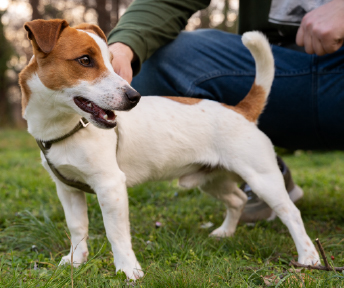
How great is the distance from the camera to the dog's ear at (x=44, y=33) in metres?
1.66

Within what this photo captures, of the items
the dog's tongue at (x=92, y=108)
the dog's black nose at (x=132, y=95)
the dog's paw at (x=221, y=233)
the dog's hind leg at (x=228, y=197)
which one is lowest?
the dog's paw at (x=221, y=233)

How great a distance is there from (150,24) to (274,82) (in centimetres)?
100

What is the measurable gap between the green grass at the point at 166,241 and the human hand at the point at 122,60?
101 cm

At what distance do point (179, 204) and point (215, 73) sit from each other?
1.16 meters

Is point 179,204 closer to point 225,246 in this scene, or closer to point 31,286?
point 225,246

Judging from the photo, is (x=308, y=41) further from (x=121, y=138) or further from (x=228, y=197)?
(x=121, y=138)

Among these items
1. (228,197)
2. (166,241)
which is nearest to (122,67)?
(166,241)

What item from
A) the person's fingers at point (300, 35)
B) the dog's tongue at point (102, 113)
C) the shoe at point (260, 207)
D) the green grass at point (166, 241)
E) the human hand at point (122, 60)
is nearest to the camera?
the green grass at point (166, 241)

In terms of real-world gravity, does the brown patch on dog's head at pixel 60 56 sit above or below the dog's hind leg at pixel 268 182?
above

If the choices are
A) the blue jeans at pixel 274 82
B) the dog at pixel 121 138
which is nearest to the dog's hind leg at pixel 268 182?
the dog at pixel 121 138

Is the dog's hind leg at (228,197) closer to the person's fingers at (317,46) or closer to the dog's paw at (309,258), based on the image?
the dog's paw at (309,258)

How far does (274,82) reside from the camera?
2.62 meters

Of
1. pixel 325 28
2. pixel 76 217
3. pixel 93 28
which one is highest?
pixel 325 28

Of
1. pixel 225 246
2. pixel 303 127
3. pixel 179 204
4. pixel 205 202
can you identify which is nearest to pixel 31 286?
pixel 225 246
